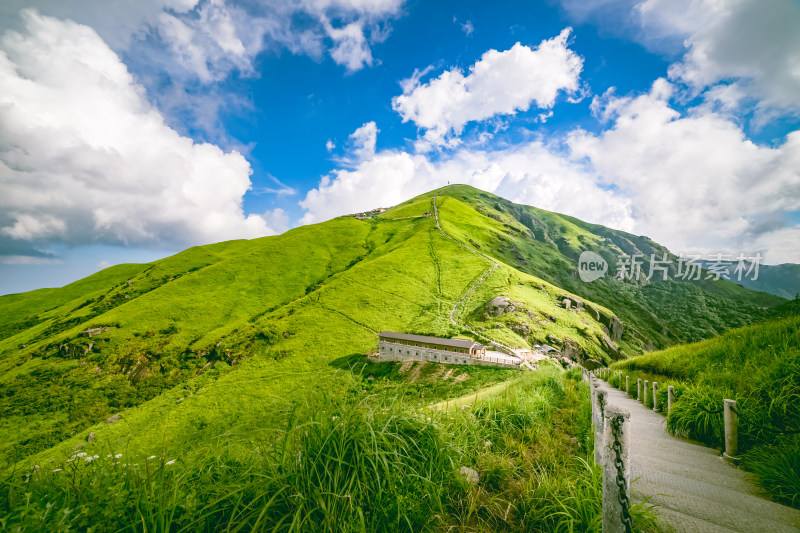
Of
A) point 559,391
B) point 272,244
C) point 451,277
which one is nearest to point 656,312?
point 451,277

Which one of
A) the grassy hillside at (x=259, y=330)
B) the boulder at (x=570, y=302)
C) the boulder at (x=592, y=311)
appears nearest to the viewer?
the grassy hillside at (x=259, y=330)

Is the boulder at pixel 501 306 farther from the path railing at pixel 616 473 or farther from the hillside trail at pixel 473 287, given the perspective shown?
the path railing at pixel 616 473

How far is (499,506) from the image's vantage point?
Result: 3652 mm

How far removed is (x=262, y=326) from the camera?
190 ft

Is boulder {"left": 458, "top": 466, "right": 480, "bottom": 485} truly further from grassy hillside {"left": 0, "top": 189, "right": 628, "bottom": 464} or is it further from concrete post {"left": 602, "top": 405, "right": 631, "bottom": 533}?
grassy hillside {"left": 0, "top": 189, "right": 628, "bottom": 464}

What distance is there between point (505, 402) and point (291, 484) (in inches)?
226

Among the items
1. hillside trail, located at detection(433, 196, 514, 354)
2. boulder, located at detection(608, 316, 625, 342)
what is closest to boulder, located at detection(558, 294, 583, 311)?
boulder, located at detection(608, 316, 625, 342)

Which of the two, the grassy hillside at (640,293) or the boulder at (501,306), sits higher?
the grassy hillside at (640,293)

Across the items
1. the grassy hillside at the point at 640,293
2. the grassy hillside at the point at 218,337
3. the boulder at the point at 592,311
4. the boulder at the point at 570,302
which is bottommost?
the grassy hillside at the point at 218,337

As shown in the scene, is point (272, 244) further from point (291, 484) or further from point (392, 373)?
point (291, 484)

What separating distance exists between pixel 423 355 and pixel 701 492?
4041cm

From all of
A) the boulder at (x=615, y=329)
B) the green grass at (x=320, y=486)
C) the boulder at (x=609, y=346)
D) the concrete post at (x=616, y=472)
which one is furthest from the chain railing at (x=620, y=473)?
the boulder at (x=615, y=329)

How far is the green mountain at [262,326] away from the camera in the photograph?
41938 millimetres

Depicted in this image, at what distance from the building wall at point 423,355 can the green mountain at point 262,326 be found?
181 inches
